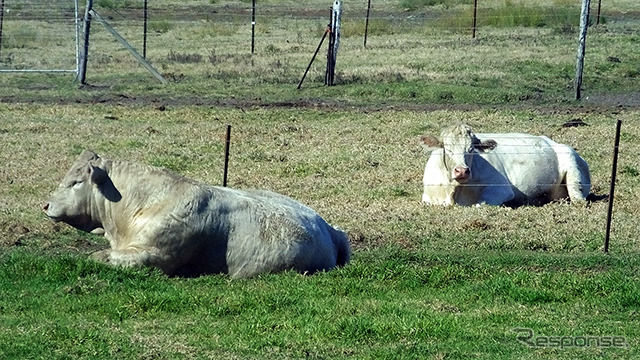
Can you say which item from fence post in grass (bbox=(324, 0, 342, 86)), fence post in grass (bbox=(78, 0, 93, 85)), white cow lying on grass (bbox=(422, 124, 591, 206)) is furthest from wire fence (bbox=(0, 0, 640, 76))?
white cow lying on grass (bbox=(422, 124, 591, 206))

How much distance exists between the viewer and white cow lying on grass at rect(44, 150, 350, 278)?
34.4ft

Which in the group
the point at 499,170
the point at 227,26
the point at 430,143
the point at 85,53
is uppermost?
the point at 430,143

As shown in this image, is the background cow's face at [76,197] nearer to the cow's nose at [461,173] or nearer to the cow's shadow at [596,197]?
the cow's nose at [461,173]

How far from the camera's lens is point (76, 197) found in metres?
11.0

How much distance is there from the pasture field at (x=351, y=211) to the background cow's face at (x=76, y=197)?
51 centimetres

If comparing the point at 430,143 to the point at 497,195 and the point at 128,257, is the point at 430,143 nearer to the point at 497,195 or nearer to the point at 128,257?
the point at 497,195

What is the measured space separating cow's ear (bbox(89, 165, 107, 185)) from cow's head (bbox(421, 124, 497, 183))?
18.6ft

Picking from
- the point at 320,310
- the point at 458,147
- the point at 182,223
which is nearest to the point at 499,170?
the point at 458,147

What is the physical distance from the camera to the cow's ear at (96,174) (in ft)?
35.6

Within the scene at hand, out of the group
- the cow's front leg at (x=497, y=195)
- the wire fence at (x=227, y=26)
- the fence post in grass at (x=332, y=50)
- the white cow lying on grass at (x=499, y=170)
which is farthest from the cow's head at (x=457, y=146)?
the wire fence at (x=227, y=26)

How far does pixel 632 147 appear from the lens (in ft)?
62.5

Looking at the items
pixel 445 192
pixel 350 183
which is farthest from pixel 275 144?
pixel 445 192

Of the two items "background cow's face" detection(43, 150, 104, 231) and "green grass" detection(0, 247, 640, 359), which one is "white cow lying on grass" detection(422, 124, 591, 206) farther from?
"background cow's face" detection(43, 150, 104, 231)

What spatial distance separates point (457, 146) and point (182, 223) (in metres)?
5.82
